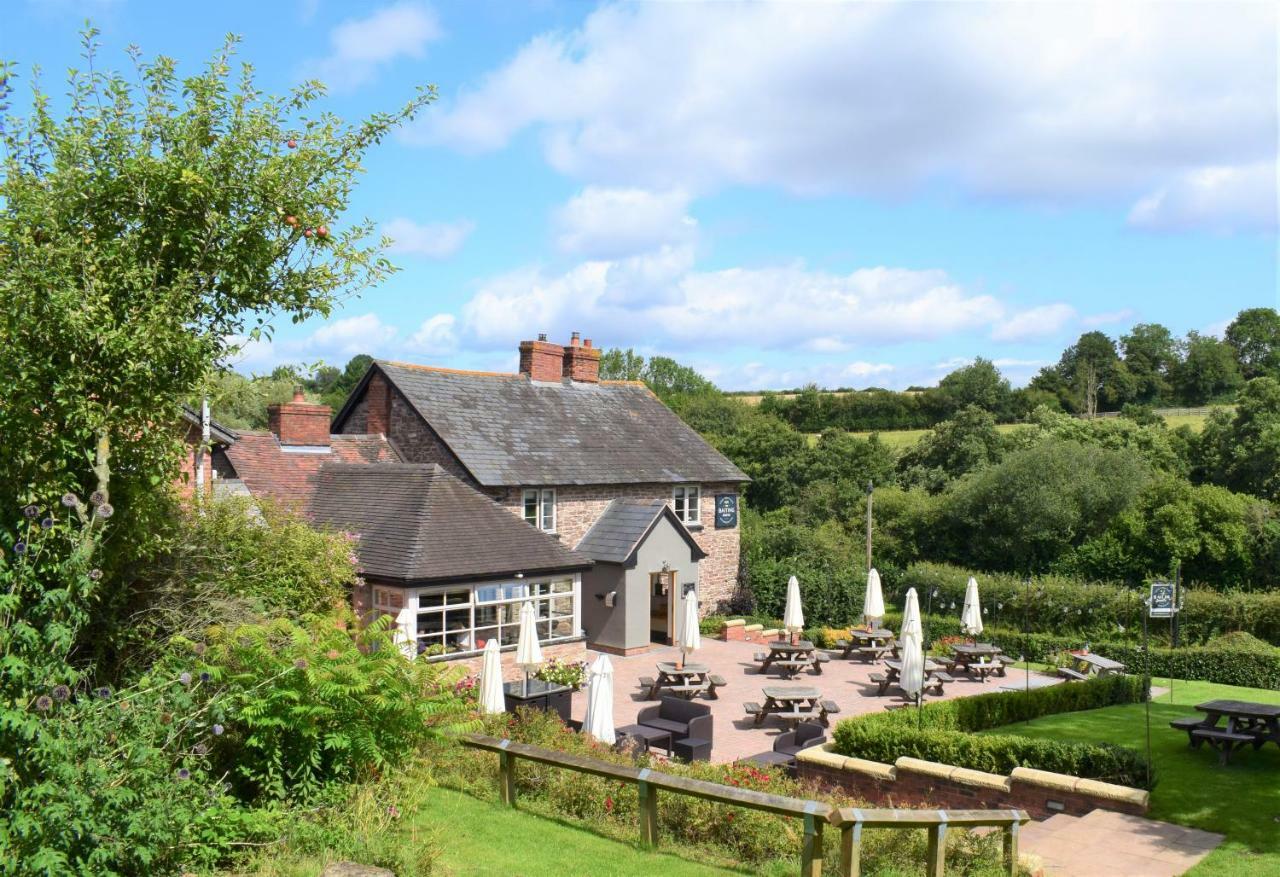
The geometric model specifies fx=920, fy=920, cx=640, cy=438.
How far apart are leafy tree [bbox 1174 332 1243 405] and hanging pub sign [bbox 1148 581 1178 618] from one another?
180ft

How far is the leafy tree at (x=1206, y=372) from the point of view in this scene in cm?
6469

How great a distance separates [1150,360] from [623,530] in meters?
59.2

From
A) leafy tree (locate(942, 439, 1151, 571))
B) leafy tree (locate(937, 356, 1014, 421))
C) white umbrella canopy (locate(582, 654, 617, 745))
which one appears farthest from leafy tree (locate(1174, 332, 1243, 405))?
white umbrella canopy (locate(582, 654, 617, 745))

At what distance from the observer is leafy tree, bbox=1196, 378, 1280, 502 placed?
36156 millimetres

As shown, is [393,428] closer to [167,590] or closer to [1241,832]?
A: [167,590]

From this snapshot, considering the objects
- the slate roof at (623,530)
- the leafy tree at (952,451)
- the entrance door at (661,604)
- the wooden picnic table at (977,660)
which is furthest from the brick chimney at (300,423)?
the leafy tree at (952,451)

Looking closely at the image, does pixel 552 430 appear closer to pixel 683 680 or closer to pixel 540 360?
pixel 540 360

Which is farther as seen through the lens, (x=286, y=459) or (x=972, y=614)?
(x=286, y=459)

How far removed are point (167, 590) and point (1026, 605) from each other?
2279cm

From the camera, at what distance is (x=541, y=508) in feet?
83.6

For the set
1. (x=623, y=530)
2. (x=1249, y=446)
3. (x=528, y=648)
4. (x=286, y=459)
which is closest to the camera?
(x=528, y=648)

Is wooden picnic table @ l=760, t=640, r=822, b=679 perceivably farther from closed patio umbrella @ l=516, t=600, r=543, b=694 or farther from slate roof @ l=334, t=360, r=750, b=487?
closed patio umbrella @ l=516, t=600, r=543, b=694

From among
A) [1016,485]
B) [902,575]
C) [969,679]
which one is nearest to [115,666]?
[969,679]

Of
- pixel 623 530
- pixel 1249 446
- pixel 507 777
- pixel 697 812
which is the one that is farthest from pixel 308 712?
pixel 1249 446
